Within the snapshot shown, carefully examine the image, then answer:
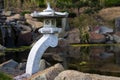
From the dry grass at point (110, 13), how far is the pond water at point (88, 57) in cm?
708

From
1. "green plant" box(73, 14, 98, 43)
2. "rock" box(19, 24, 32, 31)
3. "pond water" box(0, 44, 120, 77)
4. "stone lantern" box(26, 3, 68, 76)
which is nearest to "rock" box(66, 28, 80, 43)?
"green plant" box(73, 14, 98, 43)

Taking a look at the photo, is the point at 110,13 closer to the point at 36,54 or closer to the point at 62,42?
the point at 62,42

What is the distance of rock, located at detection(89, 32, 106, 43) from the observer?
31355mm

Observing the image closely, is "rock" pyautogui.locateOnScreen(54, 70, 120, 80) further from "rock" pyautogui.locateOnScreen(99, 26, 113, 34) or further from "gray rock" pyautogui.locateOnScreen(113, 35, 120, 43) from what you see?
"rock" pyautogui.locateOnScreen(99, 26, 113, 34)

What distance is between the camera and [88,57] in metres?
24.3

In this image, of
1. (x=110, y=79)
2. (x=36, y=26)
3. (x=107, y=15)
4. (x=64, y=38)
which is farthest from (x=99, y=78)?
(x=107, y=15)

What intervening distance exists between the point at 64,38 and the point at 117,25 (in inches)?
241

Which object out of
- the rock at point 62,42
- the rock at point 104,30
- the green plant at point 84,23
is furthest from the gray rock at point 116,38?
the rock at point 62,42

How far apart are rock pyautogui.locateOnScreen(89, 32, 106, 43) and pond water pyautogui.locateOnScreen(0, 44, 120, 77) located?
144 cm

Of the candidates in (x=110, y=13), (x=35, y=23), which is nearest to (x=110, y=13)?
(x=110, y=13)

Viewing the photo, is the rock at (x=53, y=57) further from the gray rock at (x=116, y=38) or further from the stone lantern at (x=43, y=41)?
the stone lantern at (x=43, y=41)

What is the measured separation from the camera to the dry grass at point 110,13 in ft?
120

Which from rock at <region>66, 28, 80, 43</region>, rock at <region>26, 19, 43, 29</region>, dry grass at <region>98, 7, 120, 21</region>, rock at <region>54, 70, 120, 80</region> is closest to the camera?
rock at <region>54, 70, 120, 80</region>

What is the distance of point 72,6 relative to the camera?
38.2m
